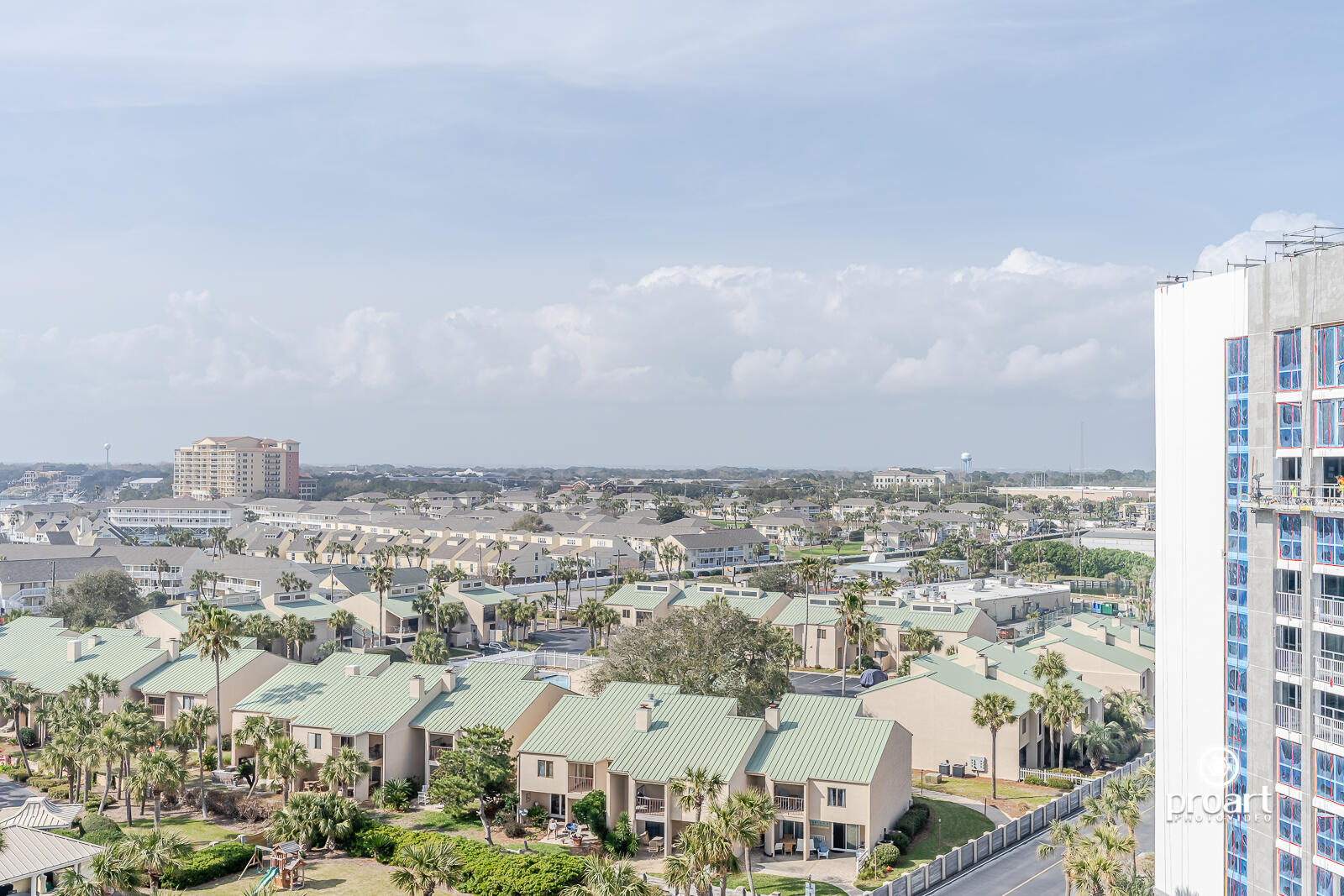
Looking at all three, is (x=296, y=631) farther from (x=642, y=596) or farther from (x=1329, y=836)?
(x=1329, y=836)

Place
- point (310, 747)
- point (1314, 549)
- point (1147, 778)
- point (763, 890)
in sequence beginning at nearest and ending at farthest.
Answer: point (1314, 549) → point (763, 890) → point (1147, 778) → point (310, 747)

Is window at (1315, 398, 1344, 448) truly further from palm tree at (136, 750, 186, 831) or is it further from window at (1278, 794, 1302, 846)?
palm tree at (136, 750, 186, 831)

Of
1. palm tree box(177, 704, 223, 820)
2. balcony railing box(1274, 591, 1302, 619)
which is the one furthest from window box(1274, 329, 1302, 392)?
palm tree box(177, 704, 223, 820)

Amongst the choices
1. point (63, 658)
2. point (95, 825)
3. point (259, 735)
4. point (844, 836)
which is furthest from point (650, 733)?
point (63, 658)

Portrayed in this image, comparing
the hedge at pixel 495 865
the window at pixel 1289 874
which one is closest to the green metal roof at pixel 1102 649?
the window at pixel 1289 874

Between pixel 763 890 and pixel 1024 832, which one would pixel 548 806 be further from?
pixel 1024 832

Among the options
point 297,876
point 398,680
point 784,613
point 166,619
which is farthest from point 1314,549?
point 166,619
